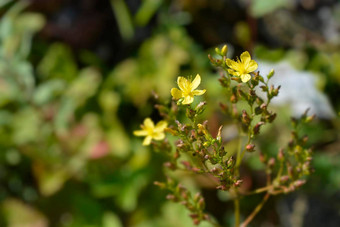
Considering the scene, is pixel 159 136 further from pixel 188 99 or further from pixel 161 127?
pixel 188 99

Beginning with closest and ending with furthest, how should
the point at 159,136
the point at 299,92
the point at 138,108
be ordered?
the point at 159,136 → the point at 299,92 → the point at 138,108

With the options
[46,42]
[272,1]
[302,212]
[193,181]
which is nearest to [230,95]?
[193,181]

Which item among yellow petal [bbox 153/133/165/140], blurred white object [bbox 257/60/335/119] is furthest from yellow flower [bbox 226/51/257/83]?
blurred white object [bbox 257/60/335/119]

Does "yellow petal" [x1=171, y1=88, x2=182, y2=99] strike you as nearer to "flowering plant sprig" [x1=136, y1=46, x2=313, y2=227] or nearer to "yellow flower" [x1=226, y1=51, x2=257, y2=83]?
"flowering plant sprig" [x1=136, y1=46, x2=313, y2=227]

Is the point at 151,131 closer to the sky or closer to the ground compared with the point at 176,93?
closer to the ground

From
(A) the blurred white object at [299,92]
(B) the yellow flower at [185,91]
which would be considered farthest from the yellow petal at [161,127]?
(A) the blurred white object at [299,92]

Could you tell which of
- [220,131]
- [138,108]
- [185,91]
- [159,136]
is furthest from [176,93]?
[138,108]

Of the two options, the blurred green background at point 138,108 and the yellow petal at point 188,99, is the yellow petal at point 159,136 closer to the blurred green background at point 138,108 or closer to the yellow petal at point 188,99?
the yellow petal at point 188,99

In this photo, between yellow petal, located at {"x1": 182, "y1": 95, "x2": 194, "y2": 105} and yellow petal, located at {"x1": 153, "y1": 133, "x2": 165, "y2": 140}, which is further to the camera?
yellow petal, located at {"x1": 153, "y1": 133, "x2": 165, "y2": 140}
